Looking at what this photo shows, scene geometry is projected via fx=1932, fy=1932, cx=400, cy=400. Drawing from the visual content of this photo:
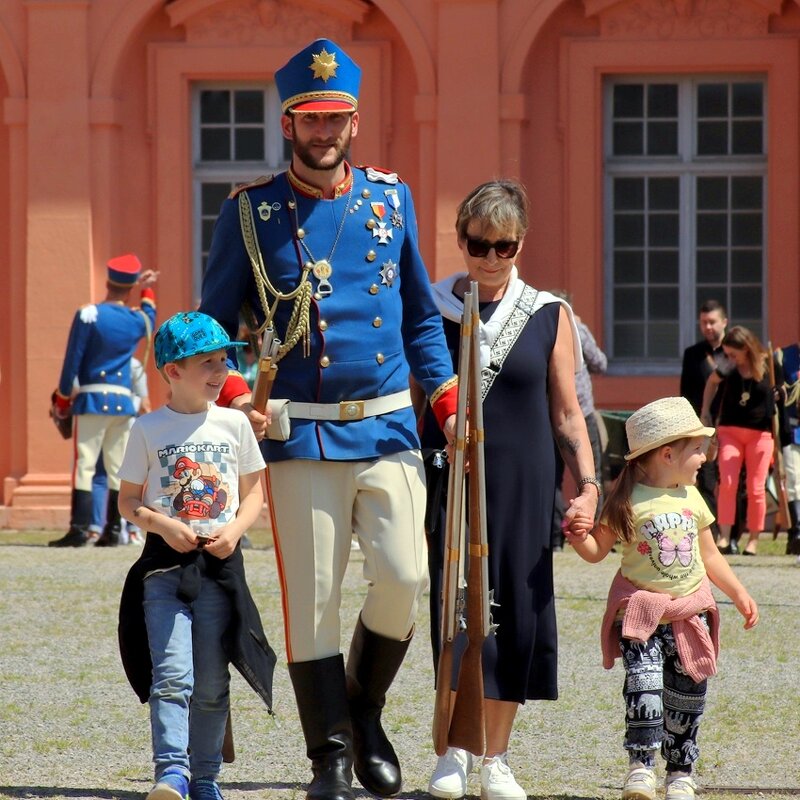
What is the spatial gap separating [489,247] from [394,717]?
1.90 m

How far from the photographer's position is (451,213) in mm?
14008

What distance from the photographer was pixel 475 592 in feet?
16.4

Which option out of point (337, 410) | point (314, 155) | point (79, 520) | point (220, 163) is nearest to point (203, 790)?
point (337, 410)

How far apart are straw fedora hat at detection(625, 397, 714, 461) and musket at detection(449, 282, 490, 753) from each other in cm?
49

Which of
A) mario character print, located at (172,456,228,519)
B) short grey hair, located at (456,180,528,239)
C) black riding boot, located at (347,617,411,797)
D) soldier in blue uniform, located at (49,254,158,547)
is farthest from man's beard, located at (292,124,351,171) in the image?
soldier in blue uniform, located at (49,254,158,547)

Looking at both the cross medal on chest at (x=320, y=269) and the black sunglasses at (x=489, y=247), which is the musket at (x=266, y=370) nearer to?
the cross medal on chest at (x=320, y=269)

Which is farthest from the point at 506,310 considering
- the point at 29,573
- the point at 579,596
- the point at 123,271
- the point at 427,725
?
the point at 123,271

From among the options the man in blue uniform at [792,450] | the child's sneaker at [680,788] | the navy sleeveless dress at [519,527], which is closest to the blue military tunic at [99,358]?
the man in blue uniform at [792,450]

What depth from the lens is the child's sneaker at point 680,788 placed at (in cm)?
507

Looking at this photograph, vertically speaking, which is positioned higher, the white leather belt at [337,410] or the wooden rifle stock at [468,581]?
the white leather belt at [337,410]

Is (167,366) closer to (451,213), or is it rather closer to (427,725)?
(427,725)

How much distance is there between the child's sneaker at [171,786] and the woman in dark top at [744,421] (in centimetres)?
767

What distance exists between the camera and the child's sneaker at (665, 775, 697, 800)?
200 inches

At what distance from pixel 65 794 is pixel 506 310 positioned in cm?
178
